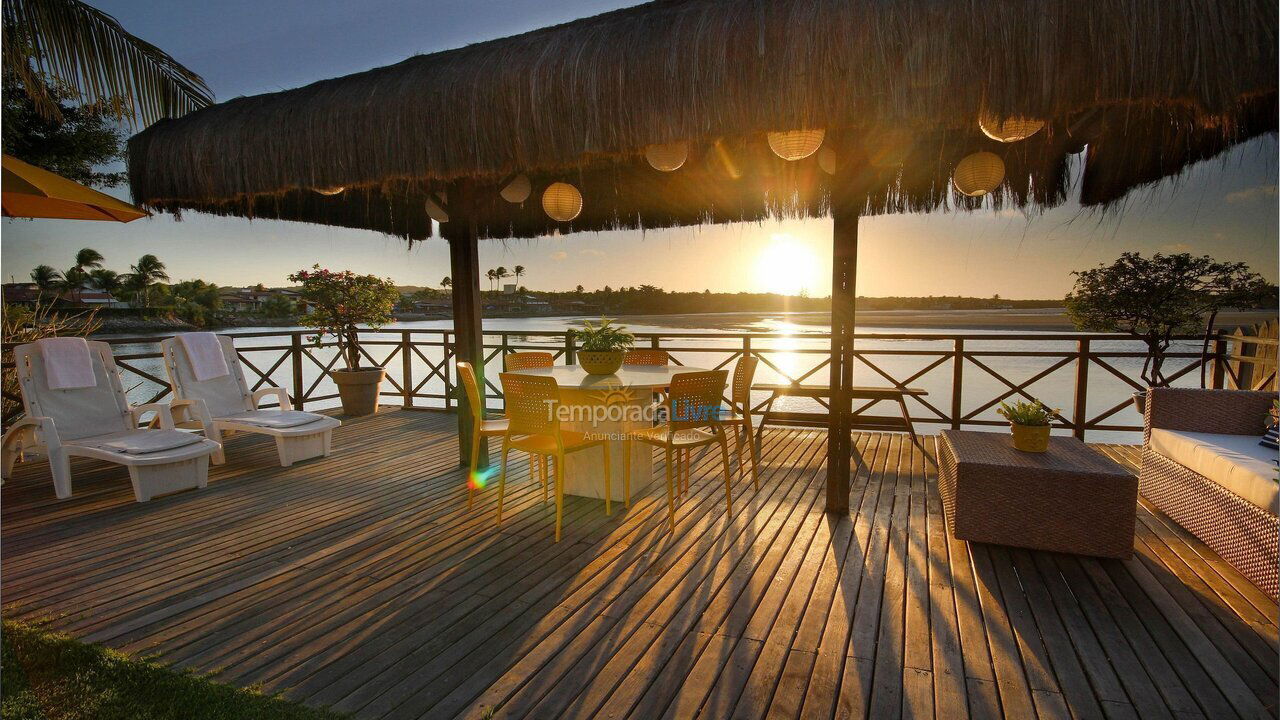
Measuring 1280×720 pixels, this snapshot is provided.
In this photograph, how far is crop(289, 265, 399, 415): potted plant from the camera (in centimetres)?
600

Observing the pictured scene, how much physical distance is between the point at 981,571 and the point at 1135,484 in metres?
0.75

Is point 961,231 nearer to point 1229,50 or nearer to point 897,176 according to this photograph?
point 897,176

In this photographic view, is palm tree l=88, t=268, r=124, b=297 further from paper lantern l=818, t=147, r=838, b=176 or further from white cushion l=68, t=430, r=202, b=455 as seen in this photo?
paper lantern l=818, t=147, r=838, b=176

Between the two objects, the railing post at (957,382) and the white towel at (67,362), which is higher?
the white towel at (67,362)

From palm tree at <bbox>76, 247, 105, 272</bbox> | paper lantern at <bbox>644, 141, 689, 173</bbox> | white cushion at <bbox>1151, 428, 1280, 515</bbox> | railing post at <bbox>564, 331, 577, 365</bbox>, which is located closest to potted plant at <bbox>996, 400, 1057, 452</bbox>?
white cushion at <bbox>1151, 428, 1280, 515</bbox>

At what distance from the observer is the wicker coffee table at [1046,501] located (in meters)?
2.39

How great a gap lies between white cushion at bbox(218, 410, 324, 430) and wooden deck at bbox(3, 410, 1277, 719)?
779 millimetres

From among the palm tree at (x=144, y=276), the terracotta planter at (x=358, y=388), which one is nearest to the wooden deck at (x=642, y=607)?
the terracotta planter at (x=358, y=388)

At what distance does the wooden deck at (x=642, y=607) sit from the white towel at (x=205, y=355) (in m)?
1.19

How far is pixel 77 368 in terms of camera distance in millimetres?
3762

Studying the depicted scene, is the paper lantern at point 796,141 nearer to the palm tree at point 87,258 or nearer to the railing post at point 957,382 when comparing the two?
the railing post at point 957,382

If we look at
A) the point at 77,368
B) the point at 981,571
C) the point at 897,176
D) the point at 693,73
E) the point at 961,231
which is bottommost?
the point at 981,571

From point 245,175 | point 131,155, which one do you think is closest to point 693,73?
point 245,175

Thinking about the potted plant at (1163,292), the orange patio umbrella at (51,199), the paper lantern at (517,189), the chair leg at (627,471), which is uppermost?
the paper lantern at (517,189)
